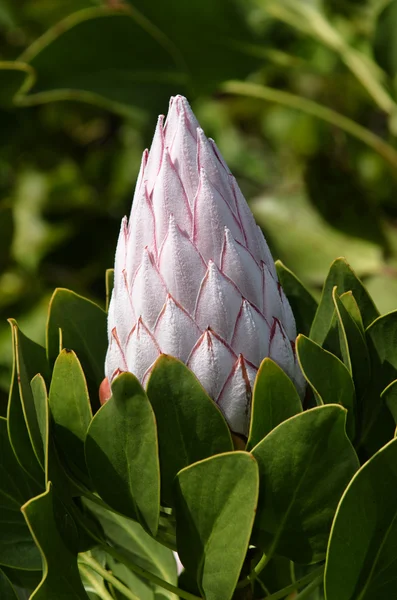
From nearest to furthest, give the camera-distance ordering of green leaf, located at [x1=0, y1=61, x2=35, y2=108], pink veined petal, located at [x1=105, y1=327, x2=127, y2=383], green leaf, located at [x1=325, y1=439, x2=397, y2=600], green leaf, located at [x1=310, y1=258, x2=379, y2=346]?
green leaf, located at [x1=325, y1=439, x2=397, y2=600] < pink veined petal, located at [x1=105, y1=327, x2=127, y2=383] < green leaf, located at [x1=310, y1=258, x2=379, y2=346] < green leaf, located at [x1=0, y1=61, x2=35, y2=108]

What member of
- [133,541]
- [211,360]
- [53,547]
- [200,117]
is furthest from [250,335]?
[200,117]

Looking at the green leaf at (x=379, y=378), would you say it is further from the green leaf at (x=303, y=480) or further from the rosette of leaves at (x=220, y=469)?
the green leaf at (x=303, y=480)

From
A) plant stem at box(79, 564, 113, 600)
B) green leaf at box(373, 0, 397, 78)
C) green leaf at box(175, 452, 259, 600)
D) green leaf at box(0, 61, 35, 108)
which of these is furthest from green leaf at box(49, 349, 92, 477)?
green leaf at box(373, 0, 397, 78)

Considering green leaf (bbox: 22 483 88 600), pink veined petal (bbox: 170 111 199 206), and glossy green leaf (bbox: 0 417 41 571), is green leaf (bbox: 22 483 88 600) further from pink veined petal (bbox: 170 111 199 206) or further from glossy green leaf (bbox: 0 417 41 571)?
pink veined petal (bbox: 170 111 199 206)

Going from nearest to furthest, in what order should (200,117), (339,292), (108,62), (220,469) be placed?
(220,469) < (339,292) < (108,62) < (200,117)

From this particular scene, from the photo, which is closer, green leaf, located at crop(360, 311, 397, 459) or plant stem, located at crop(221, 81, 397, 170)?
green leaf, located at crop(360, 311, 397, 459)

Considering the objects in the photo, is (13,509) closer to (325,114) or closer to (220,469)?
(220,469)

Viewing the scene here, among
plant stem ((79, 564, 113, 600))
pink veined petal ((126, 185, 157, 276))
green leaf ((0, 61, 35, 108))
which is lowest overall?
plant stem ((79, 564, 113, 600))

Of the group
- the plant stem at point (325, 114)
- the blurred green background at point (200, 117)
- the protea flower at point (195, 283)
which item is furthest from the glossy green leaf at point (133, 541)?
the plant stem at point (325, 114)
